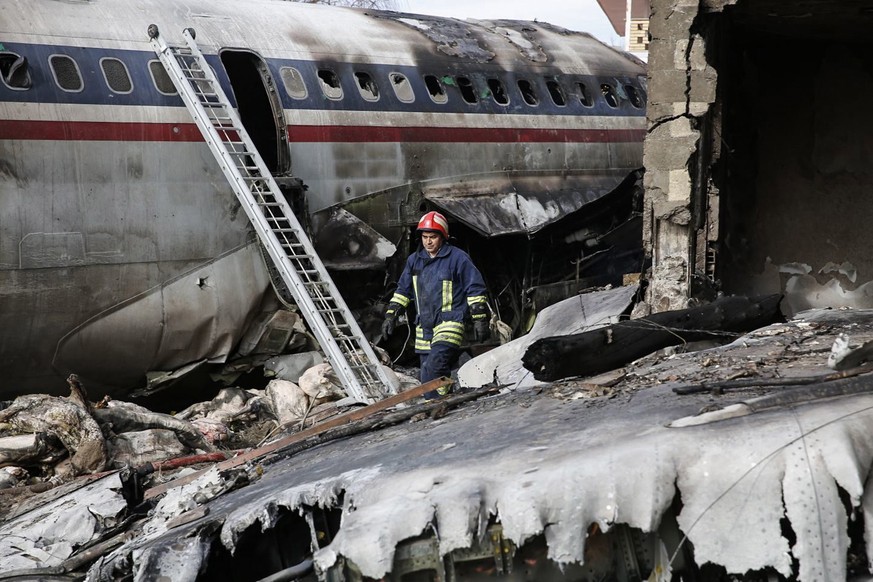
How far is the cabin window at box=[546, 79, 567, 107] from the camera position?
57.3 ft

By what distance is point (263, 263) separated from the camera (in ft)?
46.1

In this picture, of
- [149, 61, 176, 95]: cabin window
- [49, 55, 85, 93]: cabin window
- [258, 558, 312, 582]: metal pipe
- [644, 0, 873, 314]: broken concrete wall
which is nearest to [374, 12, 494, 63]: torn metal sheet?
[149, 61, 176, 95]: cabin window

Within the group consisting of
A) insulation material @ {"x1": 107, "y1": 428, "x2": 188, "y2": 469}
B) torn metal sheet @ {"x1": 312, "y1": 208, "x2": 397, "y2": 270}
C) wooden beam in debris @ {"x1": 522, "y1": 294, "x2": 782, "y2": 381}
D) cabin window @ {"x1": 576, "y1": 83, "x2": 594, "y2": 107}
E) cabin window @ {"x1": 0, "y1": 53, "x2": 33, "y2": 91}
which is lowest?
insulation material @ {"x1": 107, "y1": 428, "x2": 188, "y2": 469}

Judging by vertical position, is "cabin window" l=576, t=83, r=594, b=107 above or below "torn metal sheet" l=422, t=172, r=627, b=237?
above

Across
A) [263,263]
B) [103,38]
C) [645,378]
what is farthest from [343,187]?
[645,378]

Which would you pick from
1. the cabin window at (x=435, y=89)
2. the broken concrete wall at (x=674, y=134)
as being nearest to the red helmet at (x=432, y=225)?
the broken concrete wall at (x=674, y=134)

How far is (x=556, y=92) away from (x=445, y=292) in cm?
810

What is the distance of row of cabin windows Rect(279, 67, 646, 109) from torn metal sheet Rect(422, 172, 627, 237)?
3.70 ft

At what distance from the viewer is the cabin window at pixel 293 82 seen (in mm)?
14375

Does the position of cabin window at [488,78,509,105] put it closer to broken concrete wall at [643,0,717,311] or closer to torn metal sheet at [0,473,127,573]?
broken concrete wall at [643,0,717,311]

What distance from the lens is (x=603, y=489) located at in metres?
5.29

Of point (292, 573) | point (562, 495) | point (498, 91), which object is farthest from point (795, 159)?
point (292, 573)

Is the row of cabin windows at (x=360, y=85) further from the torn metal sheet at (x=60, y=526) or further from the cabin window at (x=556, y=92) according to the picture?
the torn metal sheet at (x=60, y=526)

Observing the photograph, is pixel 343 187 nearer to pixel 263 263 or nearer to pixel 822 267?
pixel 263 263
